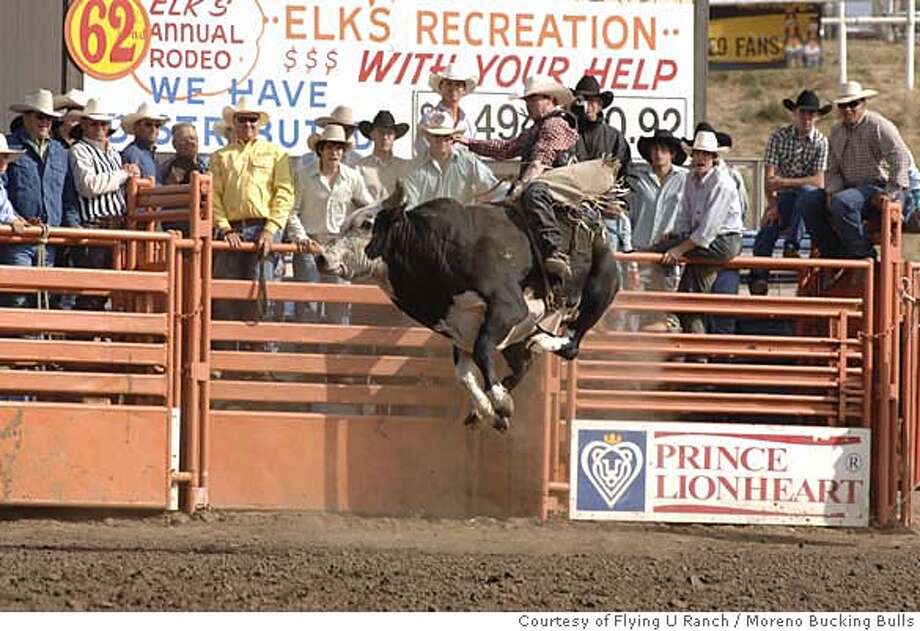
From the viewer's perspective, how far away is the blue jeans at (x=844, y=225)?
41.3 ft

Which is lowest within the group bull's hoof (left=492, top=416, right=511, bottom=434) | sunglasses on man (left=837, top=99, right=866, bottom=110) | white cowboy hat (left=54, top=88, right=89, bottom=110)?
bull's hoof (left=492, top=416, right=511, bottom=434)

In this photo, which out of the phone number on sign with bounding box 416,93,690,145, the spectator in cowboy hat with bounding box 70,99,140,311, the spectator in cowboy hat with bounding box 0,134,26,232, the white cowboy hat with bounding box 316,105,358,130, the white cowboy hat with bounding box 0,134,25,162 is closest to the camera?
the spectator in cowboy hat with bounding box 0,134,26,232

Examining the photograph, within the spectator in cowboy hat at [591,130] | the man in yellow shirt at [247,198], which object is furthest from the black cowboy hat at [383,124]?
the spectator in cowboy hat at [591,130]

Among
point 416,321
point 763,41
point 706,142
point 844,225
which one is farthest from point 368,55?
point 763,41

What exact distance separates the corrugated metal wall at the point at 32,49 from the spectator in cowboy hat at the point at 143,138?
4.30ft

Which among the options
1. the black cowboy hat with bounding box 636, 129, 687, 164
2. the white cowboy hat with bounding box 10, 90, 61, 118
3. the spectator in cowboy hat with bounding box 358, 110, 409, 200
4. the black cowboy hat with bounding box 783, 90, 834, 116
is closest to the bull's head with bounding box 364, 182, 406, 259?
the spectator in cowboy hat with bounding box 358, 110, 409, 200

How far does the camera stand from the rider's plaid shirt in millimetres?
13156

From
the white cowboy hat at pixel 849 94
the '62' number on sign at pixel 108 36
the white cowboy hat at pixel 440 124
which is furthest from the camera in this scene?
the '62' number on sign at pixel 108 36

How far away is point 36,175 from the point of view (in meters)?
11.9

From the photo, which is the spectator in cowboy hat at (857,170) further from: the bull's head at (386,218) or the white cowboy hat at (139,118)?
the white cowboy hat at (139,118)

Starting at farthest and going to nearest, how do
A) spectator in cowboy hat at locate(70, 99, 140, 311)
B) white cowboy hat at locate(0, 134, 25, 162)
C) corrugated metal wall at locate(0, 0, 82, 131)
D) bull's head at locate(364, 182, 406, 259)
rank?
1. corrugated metal wall at locate(0, 0, 82, 131)
2. spectator in cowboy hat at locate(70, 99, 140, 311)
3. white cowboy hat at locate(0, 134, 25, 162)
4. bull's head at locate(364, 182, 406, 259)

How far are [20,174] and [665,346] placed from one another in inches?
163

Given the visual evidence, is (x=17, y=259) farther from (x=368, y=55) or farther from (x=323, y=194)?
(x=368, y=55)

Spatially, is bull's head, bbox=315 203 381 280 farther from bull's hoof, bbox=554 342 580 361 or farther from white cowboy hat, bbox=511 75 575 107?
white cowboy hat, bbox=511 75 575 107
